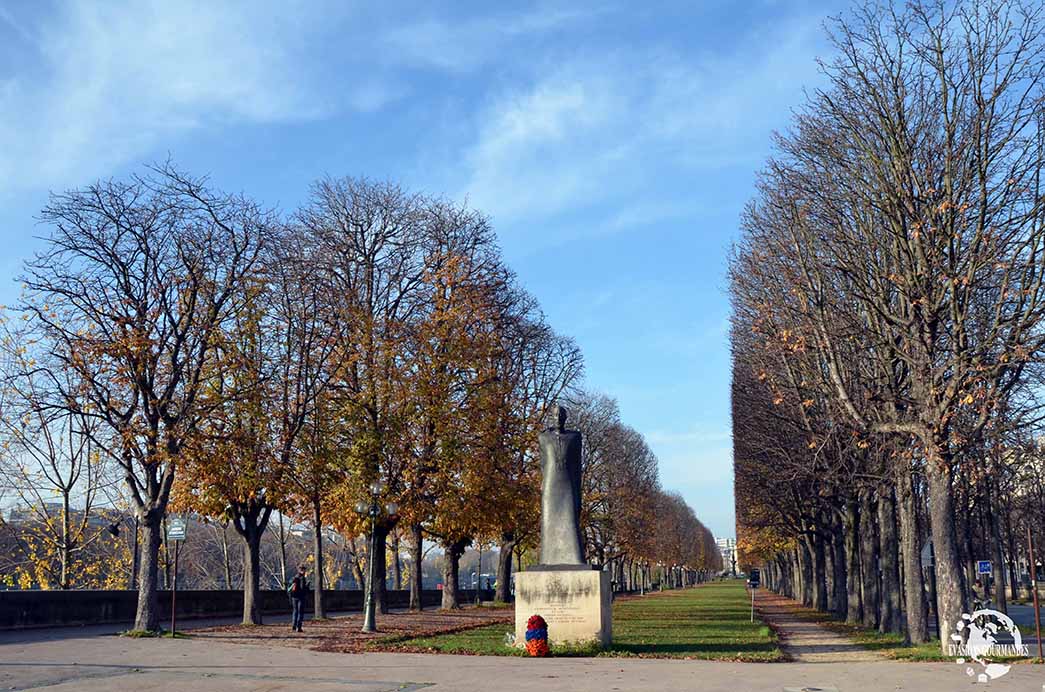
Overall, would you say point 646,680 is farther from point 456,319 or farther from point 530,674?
point 456,319

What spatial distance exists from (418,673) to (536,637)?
3.86 metres

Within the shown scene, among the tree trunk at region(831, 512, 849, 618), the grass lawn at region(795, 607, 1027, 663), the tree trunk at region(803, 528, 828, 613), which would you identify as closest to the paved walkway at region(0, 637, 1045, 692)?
the grass lawn at region(795, 607, 1027, 663)

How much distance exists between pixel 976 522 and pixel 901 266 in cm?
4132

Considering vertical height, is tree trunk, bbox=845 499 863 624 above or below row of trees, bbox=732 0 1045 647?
below

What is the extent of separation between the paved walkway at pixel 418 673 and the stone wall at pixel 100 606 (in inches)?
252

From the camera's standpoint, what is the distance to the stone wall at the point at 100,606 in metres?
27.2

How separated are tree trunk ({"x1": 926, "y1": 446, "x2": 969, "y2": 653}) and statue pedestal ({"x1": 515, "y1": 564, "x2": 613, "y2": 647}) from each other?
730 cm

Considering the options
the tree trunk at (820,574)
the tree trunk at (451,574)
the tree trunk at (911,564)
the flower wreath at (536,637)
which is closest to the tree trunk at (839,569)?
the tree trunk at (820,574)

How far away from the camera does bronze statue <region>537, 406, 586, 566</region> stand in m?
21.8

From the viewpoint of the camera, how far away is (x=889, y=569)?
2980 cm

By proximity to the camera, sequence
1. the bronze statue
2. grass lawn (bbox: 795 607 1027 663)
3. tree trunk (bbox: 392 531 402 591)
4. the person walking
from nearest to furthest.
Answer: grass lawn (bbox: 795 607 1027 663)
the bronze statue
the person walking
tree trunk (bbox: 392 531 402 591)

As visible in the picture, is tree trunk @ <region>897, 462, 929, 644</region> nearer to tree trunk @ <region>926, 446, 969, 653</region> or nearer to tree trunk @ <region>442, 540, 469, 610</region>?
tree trunk @ <region>926, 446, 969, 653</region>

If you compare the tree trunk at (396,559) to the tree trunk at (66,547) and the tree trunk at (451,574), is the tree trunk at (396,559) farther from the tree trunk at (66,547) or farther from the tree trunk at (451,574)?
the tree trunk at (66,547)

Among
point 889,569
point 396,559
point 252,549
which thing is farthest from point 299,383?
point 396,559
